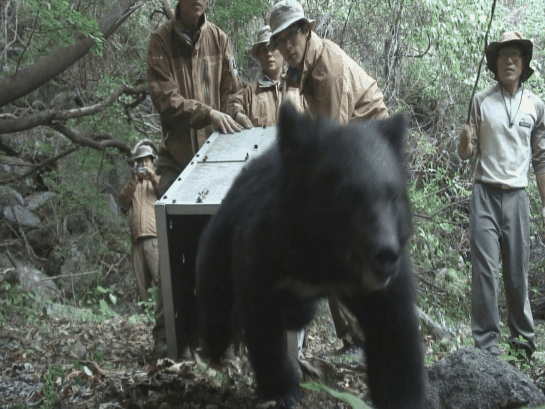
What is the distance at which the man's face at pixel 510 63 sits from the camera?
239 inches

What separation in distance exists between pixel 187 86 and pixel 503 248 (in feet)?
10.9

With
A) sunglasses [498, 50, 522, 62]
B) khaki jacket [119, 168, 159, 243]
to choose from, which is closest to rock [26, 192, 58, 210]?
khaki jacket [119, 168, 159, 243]

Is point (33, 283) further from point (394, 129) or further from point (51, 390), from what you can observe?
point (394, 129)

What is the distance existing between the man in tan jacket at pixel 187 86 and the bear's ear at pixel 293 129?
193cm

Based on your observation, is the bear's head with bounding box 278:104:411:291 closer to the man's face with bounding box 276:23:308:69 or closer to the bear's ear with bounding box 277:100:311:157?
the bear's ear with bounding box 277:100:311:157

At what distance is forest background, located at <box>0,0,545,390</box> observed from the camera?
808 centimetres

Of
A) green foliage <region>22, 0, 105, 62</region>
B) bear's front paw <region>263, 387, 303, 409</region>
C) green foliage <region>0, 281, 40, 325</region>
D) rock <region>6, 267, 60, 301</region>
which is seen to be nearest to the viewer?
bear's front paw <region>263, 387, 303, 409</region>

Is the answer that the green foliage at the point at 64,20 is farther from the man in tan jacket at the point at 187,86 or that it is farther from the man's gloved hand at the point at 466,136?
the man's gloved hand at the point at 466,136

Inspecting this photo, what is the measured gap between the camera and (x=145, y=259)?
9.98 metres

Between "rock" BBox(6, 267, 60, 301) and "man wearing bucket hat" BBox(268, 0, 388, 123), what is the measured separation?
24.6 ft

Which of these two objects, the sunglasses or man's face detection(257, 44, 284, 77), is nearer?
the sunglasses

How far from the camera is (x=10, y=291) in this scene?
374 inches

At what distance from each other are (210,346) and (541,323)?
6729 mm

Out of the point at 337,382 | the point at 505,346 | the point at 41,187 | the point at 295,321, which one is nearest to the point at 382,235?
the point at 295,321
